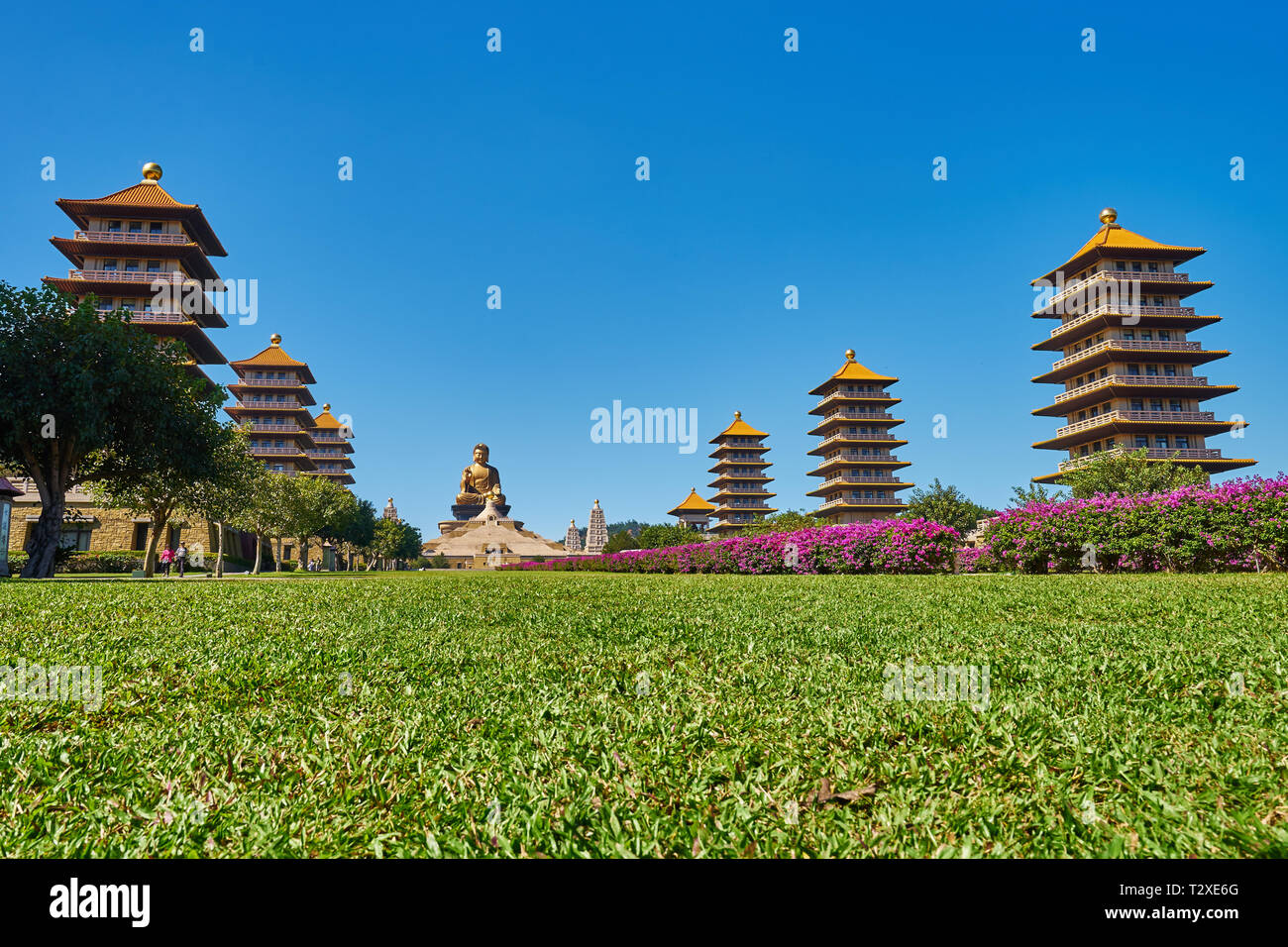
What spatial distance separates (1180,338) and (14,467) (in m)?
65.6

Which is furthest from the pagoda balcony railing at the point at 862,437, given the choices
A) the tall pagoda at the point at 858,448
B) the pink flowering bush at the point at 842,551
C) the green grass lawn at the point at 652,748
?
the green grass lawn at the point at 652,748

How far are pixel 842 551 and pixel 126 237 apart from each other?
52304 millimetres

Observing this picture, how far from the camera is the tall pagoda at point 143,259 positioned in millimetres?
46250

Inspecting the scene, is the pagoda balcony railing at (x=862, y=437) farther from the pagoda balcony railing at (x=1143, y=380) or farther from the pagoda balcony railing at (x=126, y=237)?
the pagoda balcony railing at (x=126, y=237)

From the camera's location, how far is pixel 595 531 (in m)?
99.0

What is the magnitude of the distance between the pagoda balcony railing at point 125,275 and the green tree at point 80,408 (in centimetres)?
3180

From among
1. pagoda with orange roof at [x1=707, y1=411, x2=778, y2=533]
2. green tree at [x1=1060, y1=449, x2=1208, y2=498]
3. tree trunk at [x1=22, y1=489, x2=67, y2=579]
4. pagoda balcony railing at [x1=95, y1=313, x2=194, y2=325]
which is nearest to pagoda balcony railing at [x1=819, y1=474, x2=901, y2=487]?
pagoda with orange roof at [x1=707, y1=411, x2=778, y2=533]

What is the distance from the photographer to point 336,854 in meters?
1.74

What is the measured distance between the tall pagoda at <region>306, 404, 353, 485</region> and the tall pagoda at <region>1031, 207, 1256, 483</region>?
2591 inches

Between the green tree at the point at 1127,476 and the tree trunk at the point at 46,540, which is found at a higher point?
the green tree at the point at 1127,476

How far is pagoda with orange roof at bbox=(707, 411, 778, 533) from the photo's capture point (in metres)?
84.9

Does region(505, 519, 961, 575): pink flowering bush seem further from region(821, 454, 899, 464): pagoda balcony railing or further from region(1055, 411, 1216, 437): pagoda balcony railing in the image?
region(821, 454, 899, 464): pagoda balcony railing

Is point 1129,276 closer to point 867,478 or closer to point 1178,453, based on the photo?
point 1178,453
